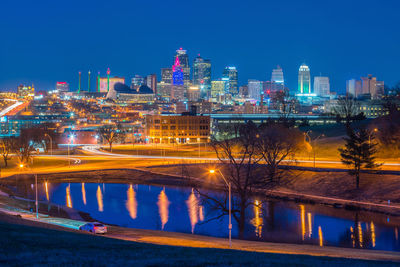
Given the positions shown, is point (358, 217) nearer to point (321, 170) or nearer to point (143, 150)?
point (321, 170)

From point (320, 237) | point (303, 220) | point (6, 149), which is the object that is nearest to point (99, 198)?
point (303, 220)

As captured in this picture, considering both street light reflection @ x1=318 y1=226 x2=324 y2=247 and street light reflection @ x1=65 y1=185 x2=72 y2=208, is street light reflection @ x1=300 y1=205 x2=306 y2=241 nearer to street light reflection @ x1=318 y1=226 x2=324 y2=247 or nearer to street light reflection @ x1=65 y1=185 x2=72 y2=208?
street light reflection @ x1=318 y1=226 x2=324 y2=247

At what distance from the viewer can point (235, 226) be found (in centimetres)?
3775

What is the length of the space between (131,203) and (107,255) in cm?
3195

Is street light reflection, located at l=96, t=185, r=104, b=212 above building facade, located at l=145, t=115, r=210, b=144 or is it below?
below

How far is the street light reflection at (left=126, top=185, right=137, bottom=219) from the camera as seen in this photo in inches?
1735

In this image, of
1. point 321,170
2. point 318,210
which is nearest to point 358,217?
point 318,210

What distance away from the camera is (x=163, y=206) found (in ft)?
155

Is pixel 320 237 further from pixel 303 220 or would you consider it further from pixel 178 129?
Result: pixel 178 129

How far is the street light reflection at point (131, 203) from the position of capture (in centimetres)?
4406

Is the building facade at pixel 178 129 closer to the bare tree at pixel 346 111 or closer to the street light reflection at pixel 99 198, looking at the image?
the bare tree at pixel 346 111

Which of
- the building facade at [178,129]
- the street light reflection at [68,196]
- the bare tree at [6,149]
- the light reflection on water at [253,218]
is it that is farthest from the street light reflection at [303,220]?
the building facade at [178,129]

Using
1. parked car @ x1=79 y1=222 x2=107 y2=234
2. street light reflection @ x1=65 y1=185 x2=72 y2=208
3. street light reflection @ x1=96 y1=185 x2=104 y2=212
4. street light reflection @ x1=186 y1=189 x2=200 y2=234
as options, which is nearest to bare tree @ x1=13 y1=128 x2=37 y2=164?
street light reflection @ x1=65 y1=185 x2=72 y2=208

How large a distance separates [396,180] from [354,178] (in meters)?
4.50
